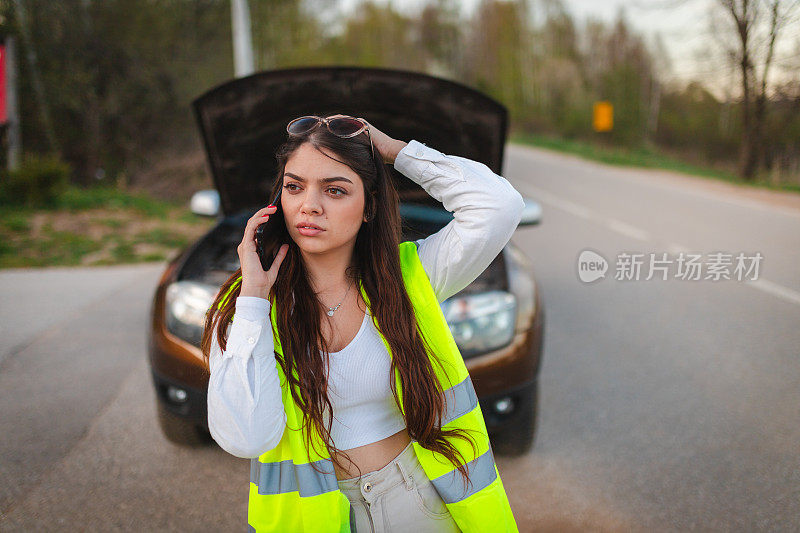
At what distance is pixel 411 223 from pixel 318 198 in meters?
1.46

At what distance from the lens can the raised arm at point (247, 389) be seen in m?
1.34

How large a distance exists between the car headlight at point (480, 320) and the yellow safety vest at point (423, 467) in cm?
125

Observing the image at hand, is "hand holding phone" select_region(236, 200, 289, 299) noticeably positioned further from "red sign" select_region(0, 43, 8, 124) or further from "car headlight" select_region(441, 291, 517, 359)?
"red sign" select_region(0, 43, 8, 124)

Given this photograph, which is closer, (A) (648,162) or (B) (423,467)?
(B) (423,467)

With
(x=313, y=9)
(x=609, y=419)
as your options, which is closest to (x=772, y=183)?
(x=609, y=419)

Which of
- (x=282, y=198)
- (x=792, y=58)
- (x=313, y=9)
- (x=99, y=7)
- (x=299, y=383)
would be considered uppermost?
(x=313, y=9)

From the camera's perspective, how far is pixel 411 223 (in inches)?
116

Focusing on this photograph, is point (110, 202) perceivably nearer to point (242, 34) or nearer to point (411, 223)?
point (242, 34)

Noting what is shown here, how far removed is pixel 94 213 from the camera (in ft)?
38.1

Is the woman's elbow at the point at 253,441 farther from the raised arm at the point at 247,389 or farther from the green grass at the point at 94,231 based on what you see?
the green grass at the point at 94,231

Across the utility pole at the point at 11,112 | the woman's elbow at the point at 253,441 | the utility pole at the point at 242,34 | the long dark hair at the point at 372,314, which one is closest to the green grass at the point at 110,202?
the utility pole at the point at 11,112

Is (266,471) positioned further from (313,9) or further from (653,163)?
(313,9)

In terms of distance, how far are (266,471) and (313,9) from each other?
3070 centimetres

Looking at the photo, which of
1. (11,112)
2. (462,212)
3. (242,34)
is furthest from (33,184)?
(462,212)
